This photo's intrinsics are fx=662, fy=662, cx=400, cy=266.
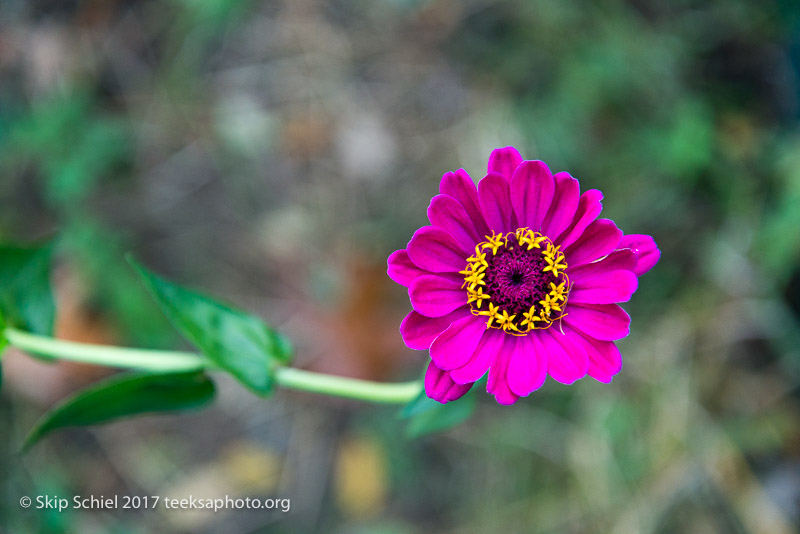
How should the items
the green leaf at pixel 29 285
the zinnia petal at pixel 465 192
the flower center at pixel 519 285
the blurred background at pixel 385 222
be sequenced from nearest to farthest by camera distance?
1. the zinnia petal at pixel 465 192
2. the flower center at pixel 519 285
3. the green leaf at pixel 29 285
4. the blurred background at pixel 385 222

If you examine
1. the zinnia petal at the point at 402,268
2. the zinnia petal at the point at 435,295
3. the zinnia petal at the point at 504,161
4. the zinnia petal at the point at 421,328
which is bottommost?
the zinnia petal at the point at 421,328

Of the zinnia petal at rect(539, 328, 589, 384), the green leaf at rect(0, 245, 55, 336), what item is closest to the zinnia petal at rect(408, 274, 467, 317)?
the zinnia petal at rect(539, 328, 589, 384)

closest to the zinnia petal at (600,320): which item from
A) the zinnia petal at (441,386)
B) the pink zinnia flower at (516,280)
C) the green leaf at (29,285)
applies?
the pink zinnia flower at (516,280)

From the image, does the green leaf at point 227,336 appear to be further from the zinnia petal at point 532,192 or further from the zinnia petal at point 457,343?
the zinnia petal at point 532,192

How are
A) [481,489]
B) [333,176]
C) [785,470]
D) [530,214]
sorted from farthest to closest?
[333,176], [481,489], [785,470], [530,214]

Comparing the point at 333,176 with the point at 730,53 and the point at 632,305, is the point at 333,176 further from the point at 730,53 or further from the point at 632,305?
the point at 730,53

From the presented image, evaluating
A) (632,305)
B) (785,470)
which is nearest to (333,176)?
(632,305)
